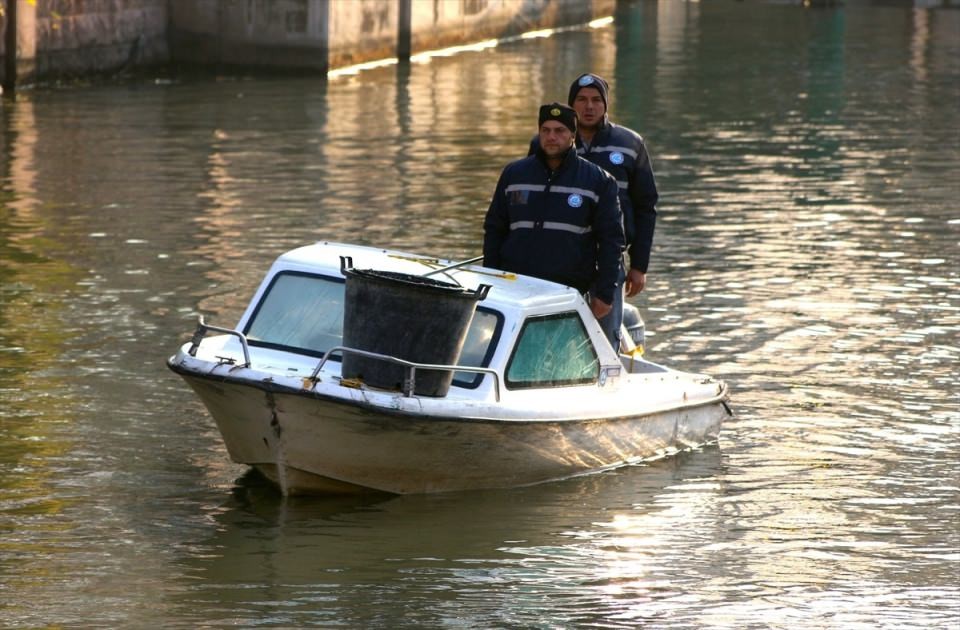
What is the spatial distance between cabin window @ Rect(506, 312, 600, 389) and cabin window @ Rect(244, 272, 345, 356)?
0.98 m

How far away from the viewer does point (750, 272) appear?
17438 millimetres

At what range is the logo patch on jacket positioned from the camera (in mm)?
10883

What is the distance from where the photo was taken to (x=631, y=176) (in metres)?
11.5

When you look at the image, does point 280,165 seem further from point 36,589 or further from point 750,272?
point 36,589

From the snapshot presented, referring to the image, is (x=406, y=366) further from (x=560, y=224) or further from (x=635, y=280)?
(x=635, y=280)

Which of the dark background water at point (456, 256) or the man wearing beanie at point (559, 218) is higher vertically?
the man wearing beanie at point (559, 218)

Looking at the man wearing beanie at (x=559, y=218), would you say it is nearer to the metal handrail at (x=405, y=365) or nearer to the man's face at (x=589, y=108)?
the man's face at (x=589, y=108)

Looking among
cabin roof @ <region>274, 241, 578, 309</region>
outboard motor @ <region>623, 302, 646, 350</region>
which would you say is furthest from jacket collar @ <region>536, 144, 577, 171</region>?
outboard motor @ <region>623, 302, 646, 350</region>

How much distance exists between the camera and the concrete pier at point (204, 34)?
3180 cm

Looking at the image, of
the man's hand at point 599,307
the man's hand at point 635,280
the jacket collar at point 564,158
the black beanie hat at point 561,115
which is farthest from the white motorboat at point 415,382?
the black beanie hat at point 561,115

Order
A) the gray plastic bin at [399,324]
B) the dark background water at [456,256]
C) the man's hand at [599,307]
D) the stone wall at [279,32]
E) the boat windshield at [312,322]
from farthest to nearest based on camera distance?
the stone wall at [279,32] → the man's hand at [599,307] → the boat windshield at [312,322] → the gray plastic bin at [399,324] → the dark background water at [456,256]

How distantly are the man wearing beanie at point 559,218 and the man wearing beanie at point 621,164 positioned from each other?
1.39 feet

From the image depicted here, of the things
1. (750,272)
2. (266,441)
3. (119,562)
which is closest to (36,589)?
(119,562)

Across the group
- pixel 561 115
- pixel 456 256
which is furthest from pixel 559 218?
pixel 456 256
